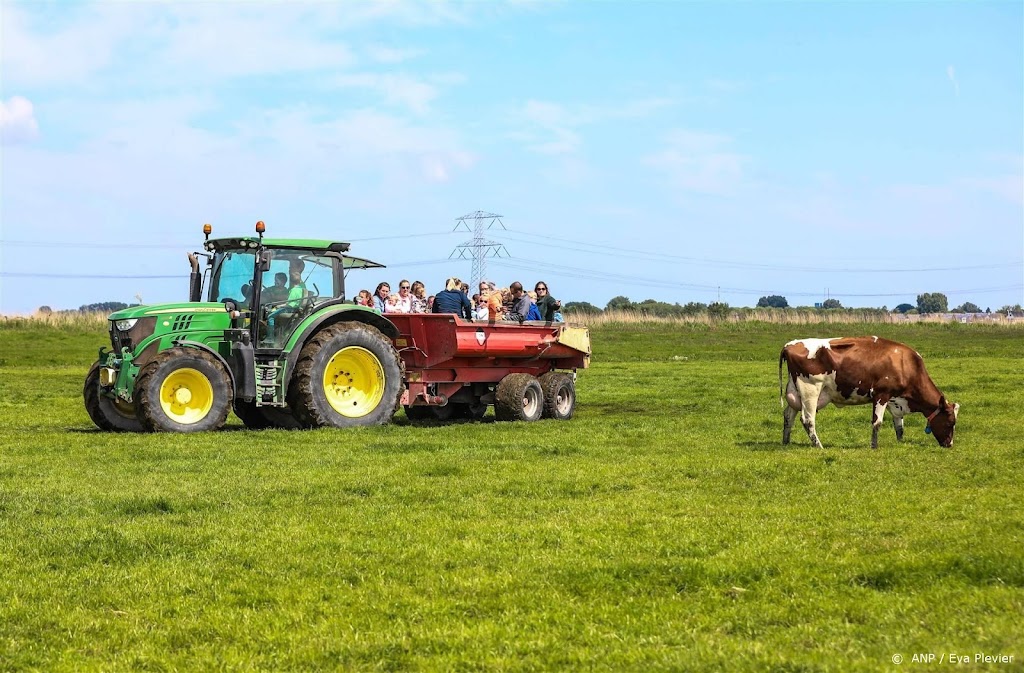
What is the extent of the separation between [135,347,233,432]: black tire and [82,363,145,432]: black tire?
1.19 metres

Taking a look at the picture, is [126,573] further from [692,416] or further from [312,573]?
[692,416]

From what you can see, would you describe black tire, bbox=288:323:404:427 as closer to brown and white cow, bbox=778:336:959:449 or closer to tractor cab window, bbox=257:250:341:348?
tractor cab window, bbox=257:250:341:348

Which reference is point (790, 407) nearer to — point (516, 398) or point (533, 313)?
point (516, 398)

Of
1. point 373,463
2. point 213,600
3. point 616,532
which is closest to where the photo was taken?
point 213,600

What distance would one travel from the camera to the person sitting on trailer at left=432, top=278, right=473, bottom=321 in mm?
18109

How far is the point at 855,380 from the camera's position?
1452cm

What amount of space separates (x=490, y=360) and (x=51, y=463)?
24.1 feet

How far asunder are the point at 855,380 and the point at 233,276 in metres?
8.73

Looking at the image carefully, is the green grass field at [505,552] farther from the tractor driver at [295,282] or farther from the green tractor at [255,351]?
the tractor driver at [295,282]

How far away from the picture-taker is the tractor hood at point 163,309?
15.7 metres

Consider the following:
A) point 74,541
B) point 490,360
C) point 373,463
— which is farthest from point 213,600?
A: point 490,360

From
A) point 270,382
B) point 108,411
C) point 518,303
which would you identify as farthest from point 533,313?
point 108,411

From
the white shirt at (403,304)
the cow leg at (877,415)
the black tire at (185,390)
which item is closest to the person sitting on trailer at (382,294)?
the white shirt at (403,304)

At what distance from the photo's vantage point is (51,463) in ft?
41.6
